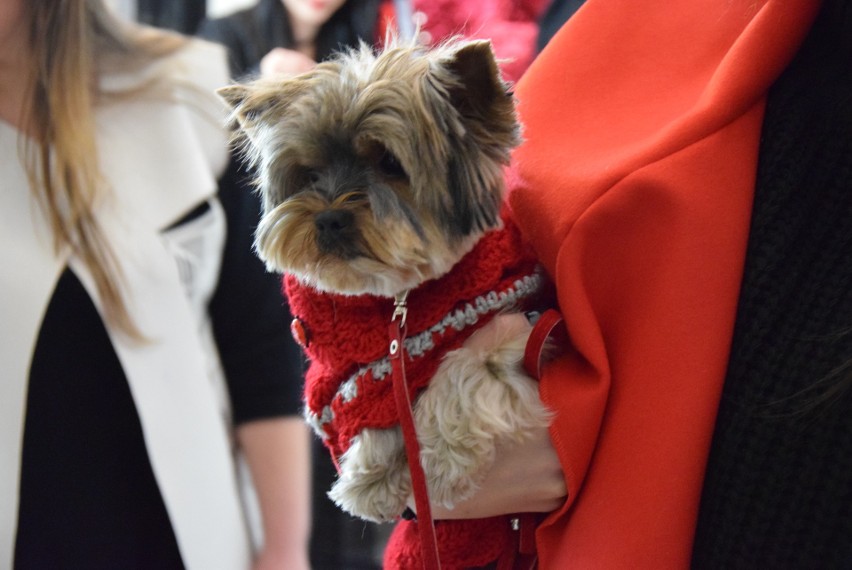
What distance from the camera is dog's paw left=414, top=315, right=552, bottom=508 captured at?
2.75ft

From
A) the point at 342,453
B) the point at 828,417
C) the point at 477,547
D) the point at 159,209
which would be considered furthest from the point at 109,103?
the point at 828,417

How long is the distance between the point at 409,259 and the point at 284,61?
71 cm

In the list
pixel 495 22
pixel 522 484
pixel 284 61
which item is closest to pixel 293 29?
pixel 284 61

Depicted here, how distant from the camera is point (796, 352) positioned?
0.70m

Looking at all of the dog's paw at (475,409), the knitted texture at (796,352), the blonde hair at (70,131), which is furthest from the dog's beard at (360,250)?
the blonde hair at (70,131)

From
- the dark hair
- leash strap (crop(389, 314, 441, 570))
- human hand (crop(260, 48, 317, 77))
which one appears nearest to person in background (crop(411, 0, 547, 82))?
the dark hair

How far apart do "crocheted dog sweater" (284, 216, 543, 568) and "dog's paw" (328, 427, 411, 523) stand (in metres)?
0.02

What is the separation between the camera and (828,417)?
0.67 m

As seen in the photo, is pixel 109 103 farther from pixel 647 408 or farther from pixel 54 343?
pixel 647 408

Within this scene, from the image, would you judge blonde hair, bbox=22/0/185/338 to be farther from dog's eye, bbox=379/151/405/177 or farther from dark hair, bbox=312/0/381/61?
dog's eye, bbox=379/151/405/177

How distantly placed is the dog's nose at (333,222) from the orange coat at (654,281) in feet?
0.75

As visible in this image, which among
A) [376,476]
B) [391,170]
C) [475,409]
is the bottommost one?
[376,476]

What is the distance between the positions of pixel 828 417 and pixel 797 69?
39 cm

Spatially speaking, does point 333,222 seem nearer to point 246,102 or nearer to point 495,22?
point 246,102
